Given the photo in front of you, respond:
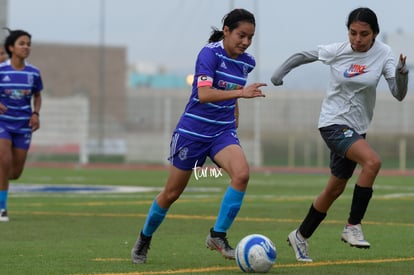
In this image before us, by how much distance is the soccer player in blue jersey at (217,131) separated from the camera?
1006 centimetres

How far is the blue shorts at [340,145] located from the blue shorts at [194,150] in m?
0.95

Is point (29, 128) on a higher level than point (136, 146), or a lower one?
higher

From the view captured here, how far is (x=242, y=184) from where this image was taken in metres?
10.0

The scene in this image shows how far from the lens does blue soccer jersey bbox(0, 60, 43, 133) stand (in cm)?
1590

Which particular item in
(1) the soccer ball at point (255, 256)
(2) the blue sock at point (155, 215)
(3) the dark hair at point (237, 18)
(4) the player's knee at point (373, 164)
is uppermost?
(3) the dark hair at point (237, 18)

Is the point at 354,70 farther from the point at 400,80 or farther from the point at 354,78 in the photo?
the point at 400,80

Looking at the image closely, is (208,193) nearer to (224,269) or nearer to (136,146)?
(224,269)

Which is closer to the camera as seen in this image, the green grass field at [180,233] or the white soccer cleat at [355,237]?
the green grass field at [180,233]

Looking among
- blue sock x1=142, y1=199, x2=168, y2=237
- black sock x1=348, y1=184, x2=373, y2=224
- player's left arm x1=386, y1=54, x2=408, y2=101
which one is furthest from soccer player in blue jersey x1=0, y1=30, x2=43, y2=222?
player's left arm x1=386, y1=54, x2=408, y2=101

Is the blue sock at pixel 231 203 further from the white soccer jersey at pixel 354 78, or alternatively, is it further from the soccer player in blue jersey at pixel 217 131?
the white soccer jersey at pixel 354 78

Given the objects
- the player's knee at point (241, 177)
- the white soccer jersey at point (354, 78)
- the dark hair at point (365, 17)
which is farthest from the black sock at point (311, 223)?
the dark hair at point (365, 17)

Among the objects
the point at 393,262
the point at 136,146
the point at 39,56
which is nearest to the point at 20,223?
the point at 393,262

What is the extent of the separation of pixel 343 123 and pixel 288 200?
32.4 feet

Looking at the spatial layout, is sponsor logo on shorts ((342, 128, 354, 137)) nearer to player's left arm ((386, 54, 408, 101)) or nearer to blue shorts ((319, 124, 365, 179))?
blue shorts ((319, 124, 365, 179))
